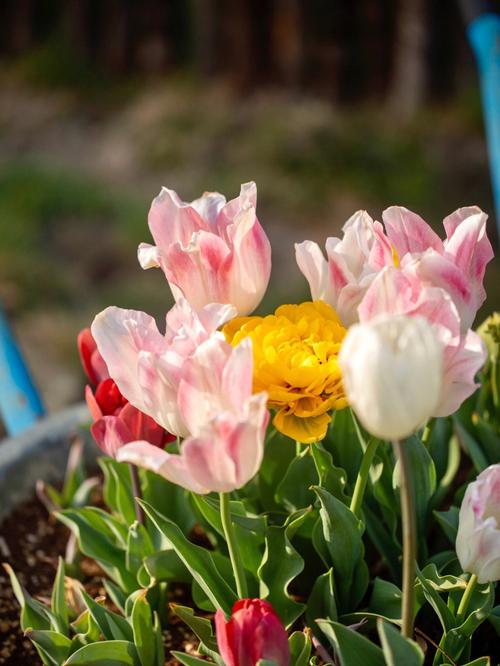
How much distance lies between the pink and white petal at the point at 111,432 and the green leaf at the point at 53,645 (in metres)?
0.12

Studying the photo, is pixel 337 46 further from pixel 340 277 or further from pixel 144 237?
pixel 340 277

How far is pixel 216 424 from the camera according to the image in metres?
0.42

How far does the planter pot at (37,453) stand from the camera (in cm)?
82

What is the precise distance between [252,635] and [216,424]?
0.36 ft

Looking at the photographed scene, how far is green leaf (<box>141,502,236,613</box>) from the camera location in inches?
22.0

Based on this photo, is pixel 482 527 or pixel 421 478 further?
pixel 421 478

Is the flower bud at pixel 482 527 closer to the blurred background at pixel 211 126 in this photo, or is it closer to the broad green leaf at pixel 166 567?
the broad green leaf at pixel 166 567

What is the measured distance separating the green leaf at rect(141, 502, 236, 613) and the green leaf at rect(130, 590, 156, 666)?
0.03 meters

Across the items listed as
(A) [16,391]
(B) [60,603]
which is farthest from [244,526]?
(A) [16,391]

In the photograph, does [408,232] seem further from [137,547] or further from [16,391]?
[16,391]

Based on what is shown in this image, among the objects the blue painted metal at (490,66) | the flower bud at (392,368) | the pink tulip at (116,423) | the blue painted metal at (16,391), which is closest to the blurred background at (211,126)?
the blue painted metal at (490,66)

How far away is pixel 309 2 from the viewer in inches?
126

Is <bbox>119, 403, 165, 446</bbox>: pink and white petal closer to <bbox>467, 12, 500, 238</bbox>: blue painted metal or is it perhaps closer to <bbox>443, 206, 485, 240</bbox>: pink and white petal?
<bbox>443, 206, 485, 240</bbox>: pink and white petal

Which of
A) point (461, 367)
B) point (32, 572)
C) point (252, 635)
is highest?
point (461, 367)
